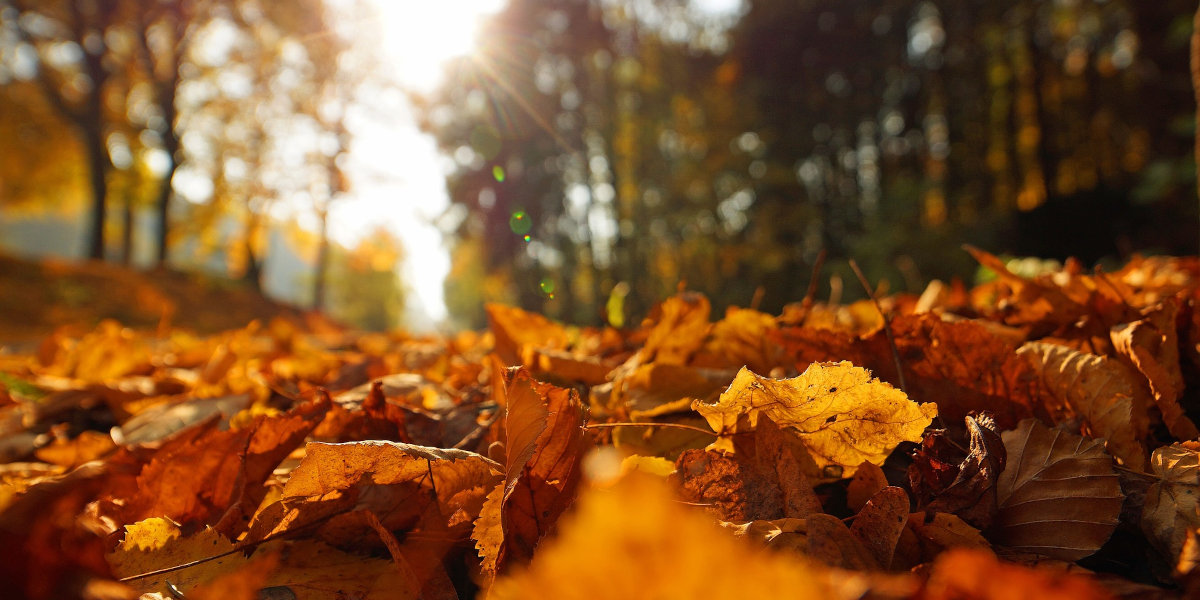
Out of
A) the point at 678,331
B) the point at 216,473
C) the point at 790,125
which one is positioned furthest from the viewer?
the point at 790,125

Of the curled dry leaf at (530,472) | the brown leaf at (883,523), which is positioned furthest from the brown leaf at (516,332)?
the brown leaf at (883,523)

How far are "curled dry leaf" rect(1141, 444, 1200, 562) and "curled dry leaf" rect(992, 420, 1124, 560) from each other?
31 mm

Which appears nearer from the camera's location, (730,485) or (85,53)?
(730,485)

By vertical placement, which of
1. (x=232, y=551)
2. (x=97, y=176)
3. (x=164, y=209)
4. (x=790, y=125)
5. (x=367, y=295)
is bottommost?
(x=367, y=295)

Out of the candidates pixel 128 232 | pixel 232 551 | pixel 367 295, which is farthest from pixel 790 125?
pixel 367 295

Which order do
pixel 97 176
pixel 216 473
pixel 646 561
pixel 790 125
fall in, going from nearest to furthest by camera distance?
pixel 646 561 → pixel 216 473 → pixel 790 125 → pixel 97 176

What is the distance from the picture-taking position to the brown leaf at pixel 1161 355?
2.17 ft

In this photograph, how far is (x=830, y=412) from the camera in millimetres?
589

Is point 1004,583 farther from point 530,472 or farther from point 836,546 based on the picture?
point 530,472

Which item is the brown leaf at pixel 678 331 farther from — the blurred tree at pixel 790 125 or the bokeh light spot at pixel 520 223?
the bokeh light spot at pixel 520 223

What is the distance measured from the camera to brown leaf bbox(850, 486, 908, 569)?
474mm

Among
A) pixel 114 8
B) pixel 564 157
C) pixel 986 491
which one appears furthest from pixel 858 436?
pixel 114 8

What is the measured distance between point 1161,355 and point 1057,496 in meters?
0.36

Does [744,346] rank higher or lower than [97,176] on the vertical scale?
lower
